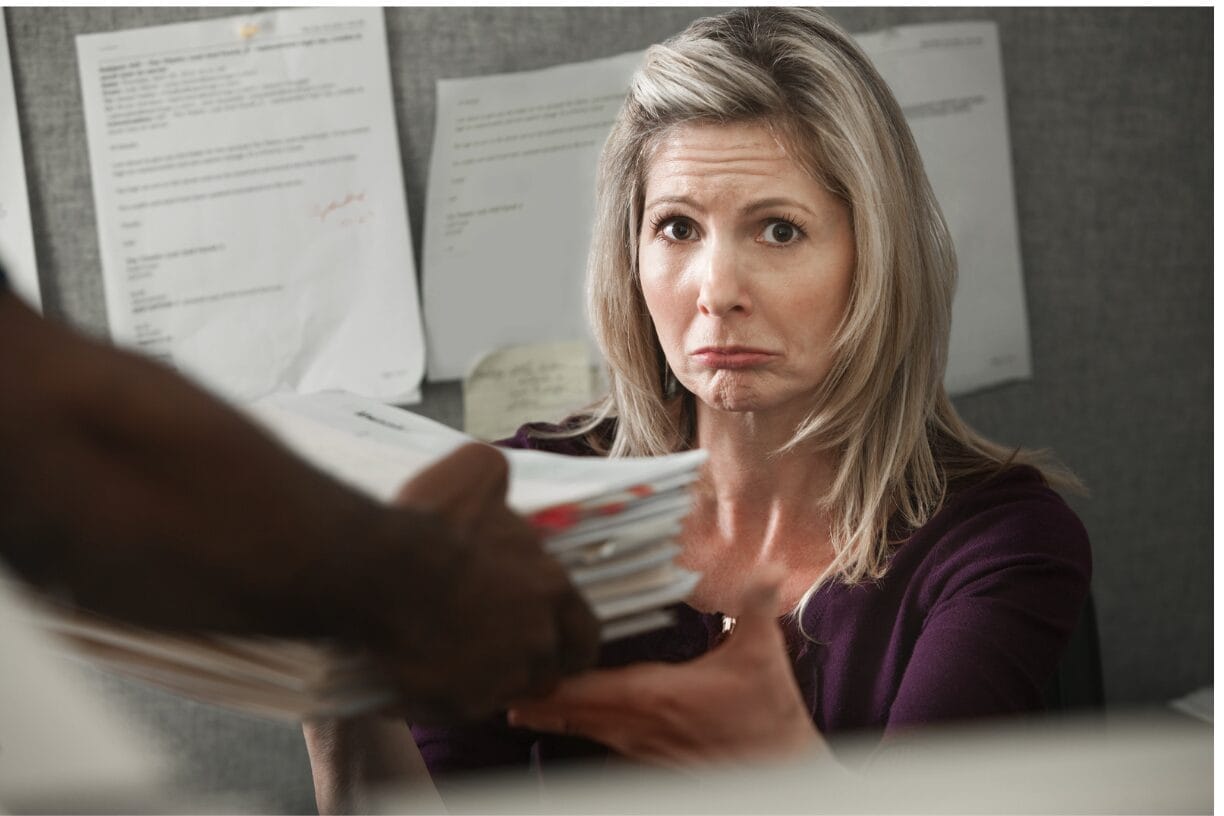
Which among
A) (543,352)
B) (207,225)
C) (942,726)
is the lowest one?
(942,726)

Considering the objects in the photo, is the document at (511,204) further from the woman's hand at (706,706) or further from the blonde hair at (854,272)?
the woman's hand at (706,706)

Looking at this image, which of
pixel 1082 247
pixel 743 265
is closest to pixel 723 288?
pixel 743 265

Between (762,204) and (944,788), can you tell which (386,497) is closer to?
(944,788)

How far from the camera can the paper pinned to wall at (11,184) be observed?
0.81m

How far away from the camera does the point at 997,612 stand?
1.80 ft

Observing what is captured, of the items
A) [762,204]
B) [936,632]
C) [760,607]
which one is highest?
[762,204]

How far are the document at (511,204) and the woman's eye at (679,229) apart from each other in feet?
0.96

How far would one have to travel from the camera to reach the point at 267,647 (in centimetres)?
25

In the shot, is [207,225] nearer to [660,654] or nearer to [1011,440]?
[660,654]

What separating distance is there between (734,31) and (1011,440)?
0.45 m

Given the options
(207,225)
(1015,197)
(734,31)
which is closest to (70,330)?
(734,31)

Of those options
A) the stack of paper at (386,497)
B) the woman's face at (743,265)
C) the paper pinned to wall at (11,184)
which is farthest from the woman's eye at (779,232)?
the paper pinned to wall at (11,184)

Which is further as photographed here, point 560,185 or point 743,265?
point 560,185

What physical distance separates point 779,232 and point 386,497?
1.15 ft
